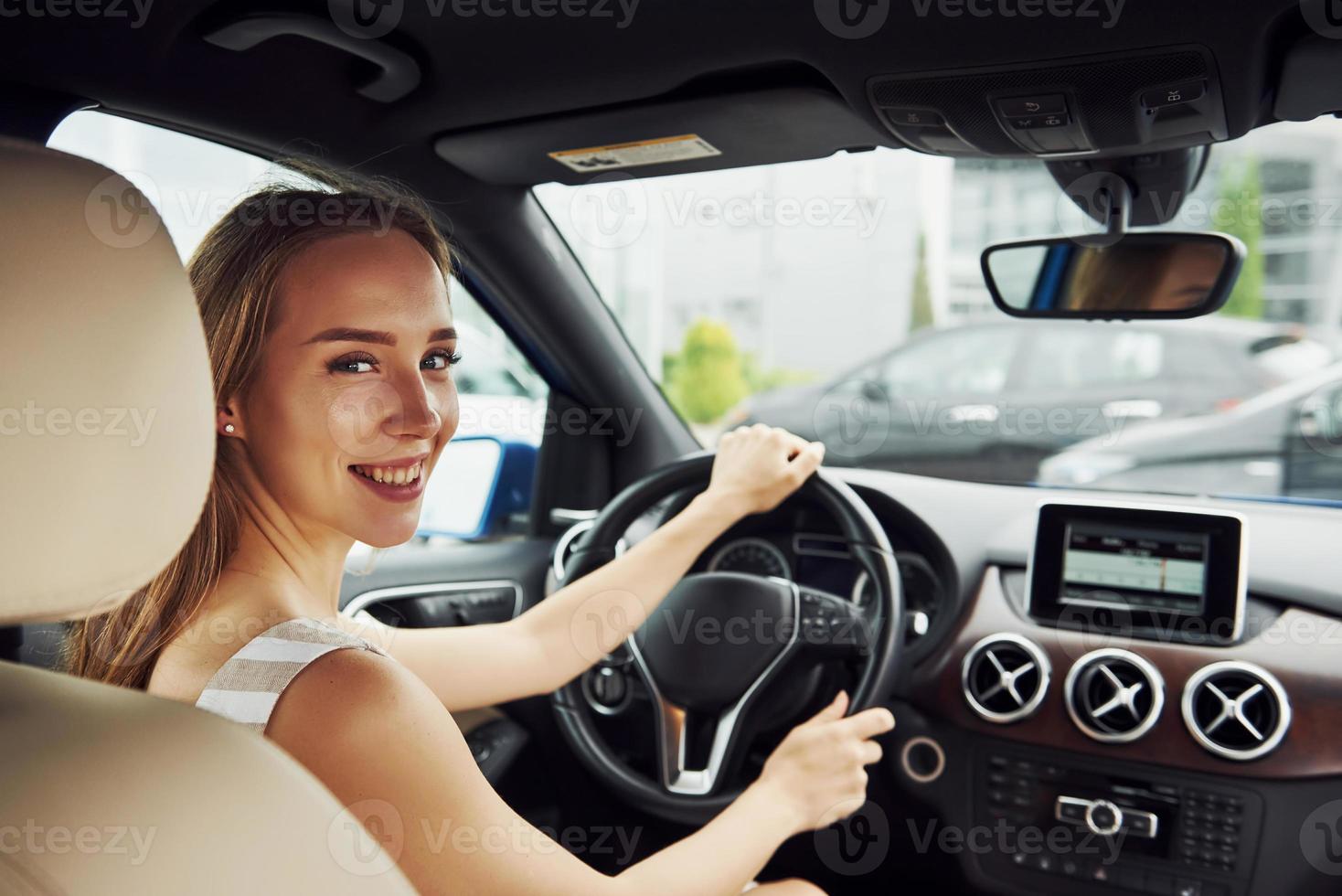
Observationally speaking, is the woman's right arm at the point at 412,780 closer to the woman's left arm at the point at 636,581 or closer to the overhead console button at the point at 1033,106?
the woman's left arm at the point at 636,581

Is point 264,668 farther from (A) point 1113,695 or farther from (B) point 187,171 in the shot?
(A) point 1113,695

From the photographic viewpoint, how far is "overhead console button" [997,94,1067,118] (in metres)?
1.80

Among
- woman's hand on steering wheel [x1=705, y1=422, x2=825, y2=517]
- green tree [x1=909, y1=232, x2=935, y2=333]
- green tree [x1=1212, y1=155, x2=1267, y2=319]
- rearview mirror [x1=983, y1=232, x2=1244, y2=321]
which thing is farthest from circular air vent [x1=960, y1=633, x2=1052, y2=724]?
green tree [x1=909, y1=232, x2=935, y2=333]

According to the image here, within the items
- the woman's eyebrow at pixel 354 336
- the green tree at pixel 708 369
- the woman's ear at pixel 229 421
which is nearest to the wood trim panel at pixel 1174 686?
the woman's eyebrow at pixel 354 336

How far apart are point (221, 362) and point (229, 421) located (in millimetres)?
83

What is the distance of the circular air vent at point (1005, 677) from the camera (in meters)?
2.31

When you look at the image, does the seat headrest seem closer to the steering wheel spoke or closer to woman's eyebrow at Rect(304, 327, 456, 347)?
woman's eyebrow at Rect(304, 327, 456, 347)

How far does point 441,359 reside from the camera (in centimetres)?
174

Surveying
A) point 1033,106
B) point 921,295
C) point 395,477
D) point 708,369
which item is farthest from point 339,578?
point 921,295

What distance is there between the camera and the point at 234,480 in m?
1.50

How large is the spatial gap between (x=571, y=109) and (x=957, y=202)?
15.6 metres

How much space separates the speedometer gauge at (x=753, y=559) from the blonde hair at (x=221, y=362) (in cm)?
120

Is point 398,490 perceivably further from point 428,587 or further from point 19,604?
point 428,587

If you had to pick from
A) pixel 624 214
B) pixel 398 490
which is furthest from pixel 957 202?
pixel 398 490
